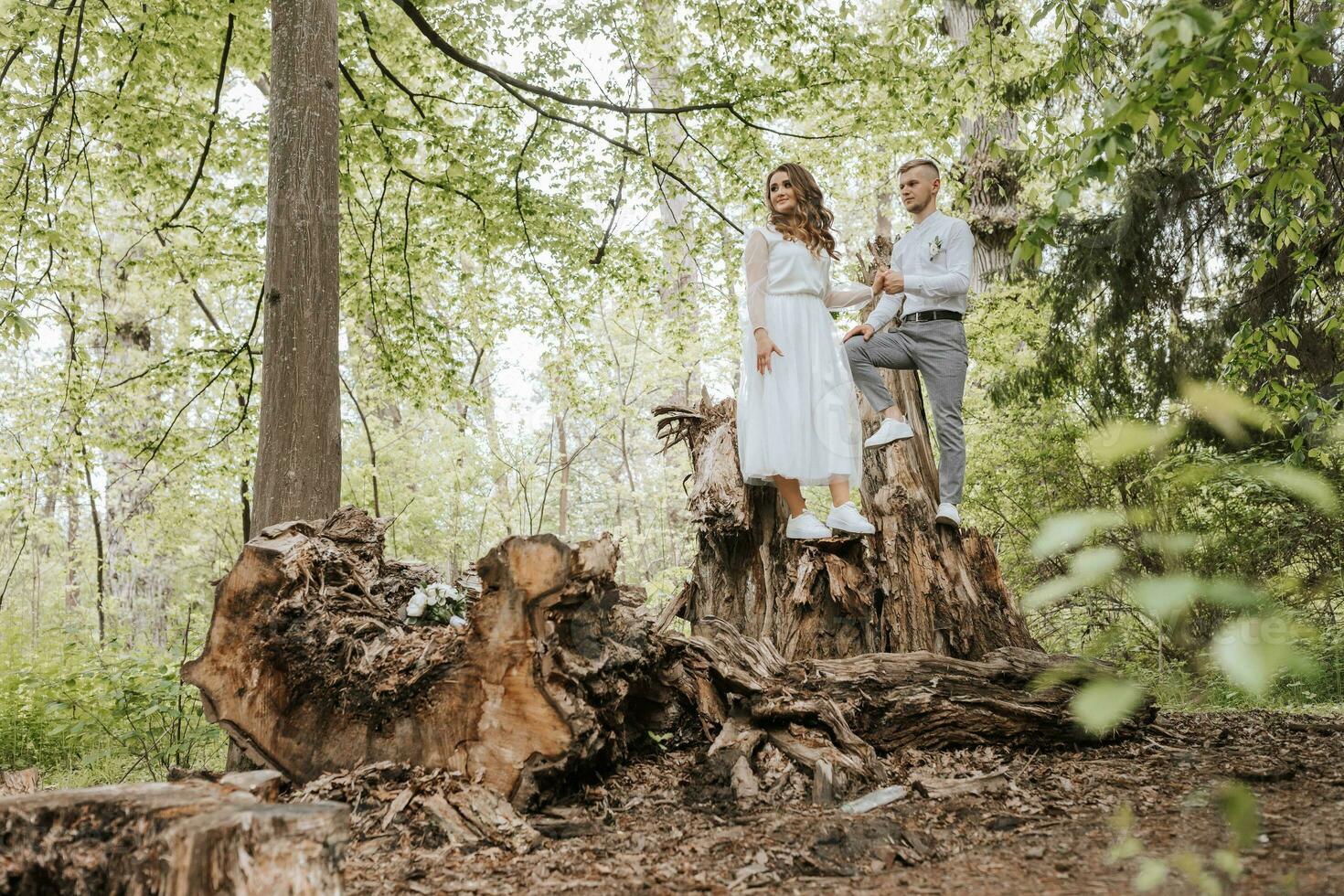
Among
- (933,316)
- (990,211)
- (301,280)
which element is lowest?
(933,316)

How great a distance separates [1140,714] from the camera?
389 cm

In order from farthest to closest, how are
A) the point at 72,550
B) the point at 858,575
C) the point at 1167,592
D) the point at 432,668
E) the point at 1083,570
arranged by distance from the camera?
the point at 72,550
the point at 858,575
the point at 432,668
the point at 1083,570
the point at 1167,592

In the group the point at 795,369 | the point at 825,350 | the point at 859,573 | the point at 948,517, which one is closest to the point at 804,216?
the point at 825,350

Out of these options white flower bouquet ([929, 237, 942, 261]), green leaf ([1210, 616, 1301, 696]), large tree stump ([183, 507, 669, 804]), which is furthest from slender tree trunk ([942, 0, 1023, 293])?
green leaf ([1210, 616, 1301, 696])

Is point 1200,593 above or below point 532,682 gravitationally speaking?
above

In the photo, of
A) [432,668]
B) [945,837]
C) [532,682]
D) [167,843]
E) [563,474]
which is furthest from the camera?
[563,474]

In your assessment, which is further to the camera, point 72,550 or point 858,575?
point 72,550

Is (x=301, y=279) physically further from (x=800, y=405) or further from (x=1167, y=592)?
(x=1167, y=592)

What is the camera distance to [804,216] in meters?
4.79

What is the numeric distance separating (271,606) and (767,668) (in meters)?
2.10

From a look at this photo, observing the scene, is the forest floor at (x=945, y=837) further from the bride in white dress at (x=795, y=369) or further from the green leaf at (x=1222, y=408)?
the bride in white dress at (x=795, y=369)

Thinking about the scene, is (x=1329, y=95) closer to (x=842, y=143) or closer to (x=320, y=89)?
(x=842, y=143)

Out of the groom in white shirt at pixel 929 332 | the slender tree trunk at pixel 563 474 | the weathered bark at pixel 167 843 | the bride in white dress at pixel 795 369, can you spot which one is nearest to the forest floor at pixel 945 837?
the weathered bark at pixel 167 843

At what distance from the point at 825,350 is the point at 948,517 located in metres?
1.15
